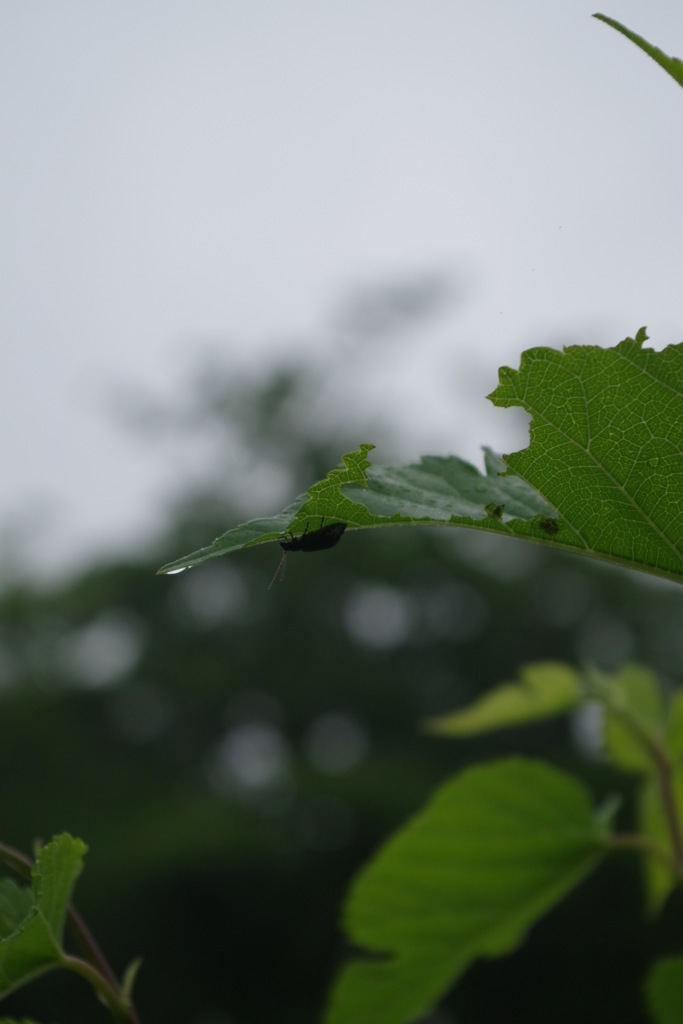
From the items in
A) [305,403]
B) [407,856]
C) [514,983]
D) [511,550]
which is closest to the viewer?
[407,856]

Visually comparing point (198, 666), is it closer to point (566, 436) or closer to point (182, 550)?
point (182, 550)

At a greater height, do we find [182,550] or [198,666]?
[182,550]

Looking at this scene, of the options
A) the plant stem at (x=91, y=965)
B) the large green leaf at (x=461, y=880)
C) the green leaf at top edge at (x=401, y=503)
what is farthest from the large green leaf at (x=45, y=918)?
the large green leaf at (x=461, y=880)

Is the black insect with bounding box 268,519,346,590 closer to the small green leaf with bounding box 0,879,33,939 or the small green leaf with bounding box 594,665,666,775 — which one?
the small green leaf with bounding box 0,879,33,939

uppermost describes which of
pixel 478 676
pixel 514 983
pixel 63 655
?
pixel 63 655

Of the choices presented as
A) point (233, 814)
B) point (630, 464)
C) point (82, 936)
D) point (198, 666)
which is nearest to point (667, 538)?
point (630, 464)

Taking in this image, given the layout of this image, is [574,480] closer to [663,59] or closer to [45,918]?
[663,59]

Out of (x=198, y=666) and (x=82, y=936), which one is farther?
(x=198, y=666)

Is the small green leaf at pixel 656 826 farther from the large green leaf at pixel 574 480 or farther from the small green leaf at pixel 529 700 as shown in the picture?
the large green leaf at pixel 574 480
